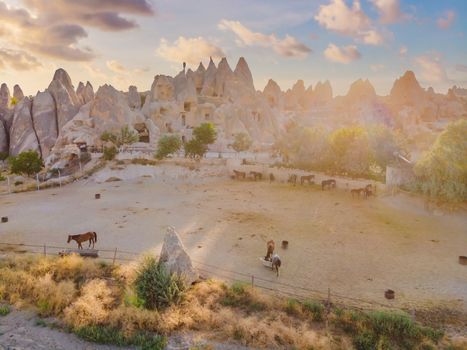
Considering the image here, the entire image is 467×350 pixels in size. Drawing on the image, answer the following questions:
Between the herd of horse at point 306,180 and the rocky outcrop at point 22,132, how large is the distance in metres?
47.7

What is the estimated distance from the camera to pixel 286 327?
34.7ft

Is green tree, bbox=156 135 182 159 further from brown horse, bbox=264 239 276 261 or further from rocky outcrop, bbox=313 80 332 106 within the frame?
rocky outcrop, bbox=313 80 332 106

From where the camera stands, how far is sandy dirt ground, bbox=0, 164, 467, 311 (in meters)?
15.1

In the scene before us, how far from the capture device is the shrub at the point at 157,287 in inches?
467

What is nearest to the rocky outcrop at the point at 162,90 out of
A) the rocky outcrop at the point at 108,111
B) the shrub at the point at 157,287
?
the rocky outcrop at the point at 108,111

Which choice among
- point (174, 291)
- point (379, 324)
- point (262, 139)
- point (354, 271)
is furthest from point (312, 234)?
point (262, 139)

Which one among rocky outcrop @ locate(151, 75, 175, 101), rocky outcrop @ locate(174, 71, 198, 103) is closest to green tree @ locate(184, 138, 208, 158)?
rocky outcrop @ locate(151, 75, 175, 101)

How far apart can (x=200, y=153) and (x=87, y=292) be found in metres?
34.7

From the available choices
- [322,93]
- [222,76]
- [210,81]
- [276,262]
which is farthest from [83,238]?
[322,93]

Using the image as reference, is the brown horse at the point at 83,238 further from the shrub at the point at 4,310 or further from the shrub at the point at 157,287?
the shrub at the point at 157,287

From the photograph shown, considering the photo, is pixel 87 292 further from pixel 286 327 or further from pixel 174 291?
pixel 286 327

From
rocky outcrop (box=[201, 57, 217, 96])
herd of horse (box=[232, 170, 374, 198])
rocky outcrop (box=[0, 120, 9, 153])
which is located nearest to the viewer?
herd of horse (box=[232, 170, 374, 198])

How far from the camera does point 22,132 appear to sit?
226 ft

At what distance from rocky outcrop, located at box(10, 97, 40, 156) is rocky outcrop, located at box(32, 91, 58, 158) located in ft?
3.58
